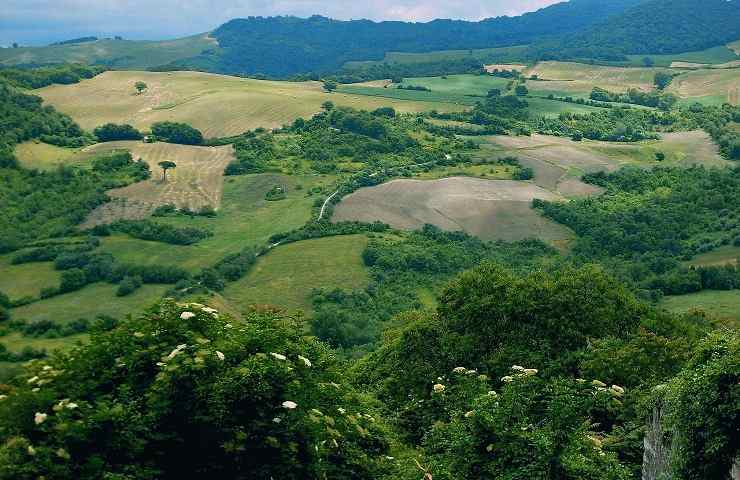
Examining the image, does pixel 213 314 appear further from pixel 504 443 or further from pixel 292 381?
pixel 504 443

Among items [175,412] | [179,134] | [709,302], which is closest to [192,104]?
[179,134]

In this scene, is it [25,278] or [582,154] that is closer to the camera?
[25,278]

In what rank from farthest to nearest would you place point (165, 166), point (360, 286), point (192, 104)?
point (192, 104) < point (165, 166) < point (360, 286)

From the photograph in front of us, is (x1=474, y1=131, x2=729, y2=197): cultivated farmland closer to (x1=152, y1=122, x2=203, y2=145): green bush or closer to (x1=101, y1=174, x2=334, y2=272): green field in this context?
(x1=101, y1=174, x2=334, y2=272): green field

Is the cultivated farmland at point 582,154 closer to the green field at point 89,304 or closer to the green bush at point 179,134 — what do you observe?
the green bush at point 179,134

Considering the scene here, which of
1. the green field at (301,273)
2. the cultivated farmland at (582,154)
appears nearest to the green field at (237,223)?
the green field at (301,273)

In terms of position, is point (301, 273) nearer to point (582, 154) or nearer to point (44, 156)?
point (44, 156)

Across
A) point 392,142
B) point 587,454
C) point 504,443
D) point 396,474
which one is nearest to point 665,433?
point 587,454

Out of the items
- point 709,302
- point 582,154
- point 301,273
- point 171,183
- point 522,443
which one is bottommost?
point 301,273
